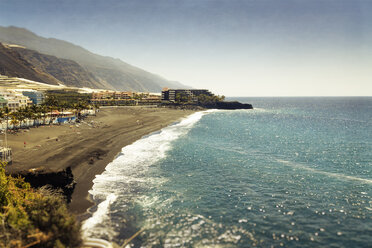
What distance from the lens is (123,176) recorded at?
32.8 m

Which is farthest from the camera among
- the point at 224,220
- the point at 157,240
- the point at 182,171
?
the point at 182,171

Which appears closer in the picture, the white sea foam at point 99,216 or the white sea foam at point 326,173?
the white sea foam at point 99,216

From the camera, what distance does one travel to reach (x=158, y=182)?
3108cm

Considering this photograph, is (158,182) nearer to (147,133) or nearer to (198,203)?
(198,203)

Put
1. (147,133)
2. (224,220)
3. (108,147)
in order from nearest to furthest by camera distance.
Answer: (224,220)
(108,147)
(147,133)

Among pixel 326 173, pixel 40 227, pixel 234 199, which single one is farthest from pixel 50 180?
pixel 326 173

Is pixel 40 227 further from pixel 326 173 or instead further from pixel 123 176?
pixel 326 173

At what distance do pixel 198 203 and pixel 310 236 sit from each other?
11.1 meters

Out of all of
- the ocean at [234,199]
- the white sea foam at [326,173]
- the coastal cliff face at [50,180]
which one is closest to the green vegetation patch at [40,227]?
the ocean at [234,199]

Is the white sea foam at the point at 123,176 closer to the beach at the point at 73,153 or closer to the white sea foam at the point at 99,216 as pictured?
the white sea foam at the point at 99,216

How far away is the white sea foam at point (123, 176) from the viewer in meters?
23.2

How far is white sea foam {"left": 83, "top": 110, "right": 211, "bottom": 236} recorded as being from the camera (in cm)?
2322

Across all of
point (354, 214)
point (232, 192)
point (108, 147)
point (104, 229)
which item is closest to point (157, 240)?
point (104, 229)

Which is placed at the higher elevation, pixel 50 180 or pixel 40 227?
pixel 40 227
